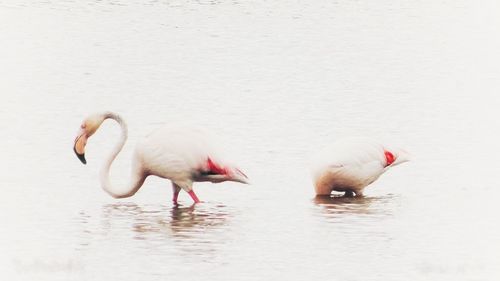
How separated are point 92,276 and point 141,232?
146 cm

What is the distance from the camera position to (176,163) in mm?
11273

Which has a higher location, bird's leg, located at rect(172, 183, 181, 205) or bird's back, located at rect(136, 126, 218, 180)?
bird's back, located at rect(136, 126, 218, 180)

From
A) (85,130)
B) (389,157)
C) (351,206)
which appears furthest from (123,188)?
(389,157)

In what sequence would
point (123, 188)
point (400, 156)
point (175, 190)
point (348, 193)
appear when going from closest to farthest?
point (123, 188) → point (175, 190) → point (348, 193) → point (400, 156)

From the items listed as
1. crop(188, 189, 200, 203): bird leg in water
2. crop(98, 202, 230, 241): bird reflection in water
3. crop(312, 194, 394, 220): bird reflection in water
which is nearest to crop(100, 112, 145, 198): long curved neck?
crop(98, 202, 230, 241): bird reflection in water

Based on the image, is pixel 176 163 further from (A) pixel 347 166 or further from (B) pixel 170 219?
(A) pixel 347 166

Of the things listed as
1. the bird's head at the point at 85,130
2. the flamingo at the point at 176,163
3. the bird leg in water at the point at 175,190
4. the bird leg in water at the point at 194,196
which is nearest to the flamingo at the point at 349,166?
the flamingo at the point at 176,163

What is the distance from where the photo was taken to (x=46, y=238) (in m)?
10.1

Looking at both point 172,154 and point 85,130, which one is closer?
point 172,154

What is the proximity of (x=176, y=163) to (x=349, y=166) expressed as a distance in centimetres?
147

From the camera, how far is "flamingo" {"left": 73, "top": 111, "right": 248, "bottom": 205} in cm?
1127

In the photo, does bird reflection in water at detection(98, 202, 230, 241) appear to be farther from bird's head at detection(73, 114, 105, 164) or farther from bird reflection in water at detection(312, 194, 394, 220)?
bird reflection in water at detection(312, 194, 394, 220)

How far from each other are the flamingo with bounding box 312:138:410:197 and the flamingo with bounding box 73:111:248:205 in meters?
0.75

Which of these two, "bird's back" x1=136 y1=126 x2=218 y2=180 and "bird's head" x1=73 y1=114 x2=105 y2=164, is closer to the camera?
"bird's back" x1=136 y1=126 x2=218 y2=180
